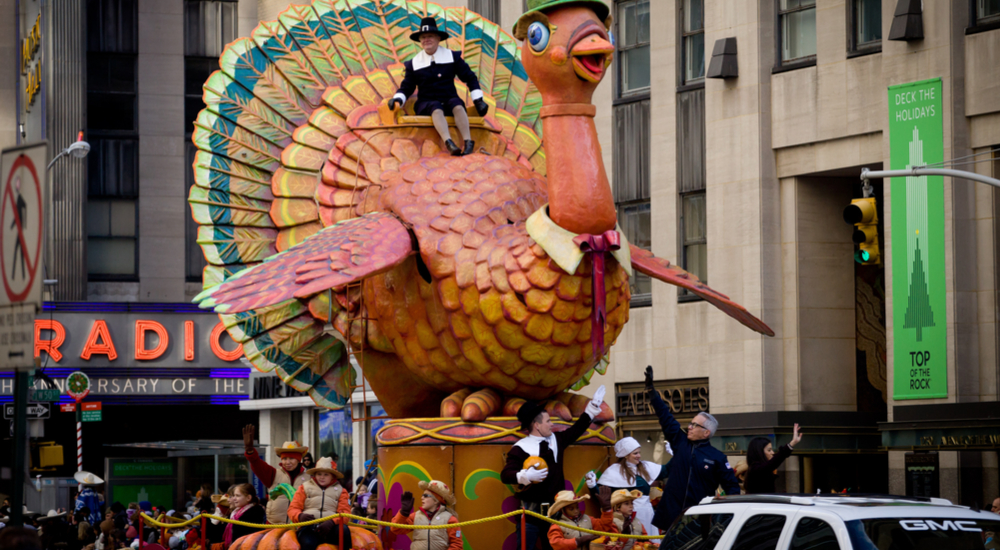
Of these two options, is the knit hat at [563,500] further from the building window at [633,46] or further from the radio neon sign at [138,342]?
the radio neon sign at [138,342]

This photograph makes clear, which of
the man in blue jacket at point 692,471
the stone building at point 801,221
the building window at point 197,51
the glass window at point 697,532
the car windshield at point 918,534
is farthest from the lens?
the building window at point 197,51

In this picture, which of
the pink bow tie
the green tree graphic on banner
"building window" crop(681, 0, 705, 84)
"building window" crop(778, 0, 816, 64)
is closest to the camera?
the pink bow tie

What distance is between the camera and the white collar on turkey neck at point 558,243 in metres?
10.6

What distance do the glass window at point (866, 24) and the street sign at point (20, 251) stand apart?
17698 mm

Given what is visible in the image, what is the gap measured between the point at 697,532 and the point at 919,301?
13.5 meters

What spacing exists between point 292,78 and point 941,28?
10.8 m

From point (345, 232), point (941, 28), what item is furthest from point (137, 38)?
point (345, 232)

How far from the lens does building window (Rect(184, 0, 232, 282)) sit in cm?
4384

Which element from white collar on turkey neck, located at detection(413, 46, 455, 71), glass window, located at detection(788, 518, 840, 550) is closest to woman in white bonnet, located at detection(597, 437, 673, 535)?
glass window, located at detection(788, 518, 840, 550)

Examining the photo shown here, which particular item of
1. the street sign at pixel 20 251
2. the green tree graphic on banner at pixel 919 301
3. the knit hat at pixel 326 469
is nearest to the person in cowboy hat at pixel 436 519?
the knit hat at pixel 326 469

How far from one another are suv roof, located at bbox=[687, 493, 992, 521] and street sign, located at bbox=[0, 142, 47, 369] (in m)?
4.27

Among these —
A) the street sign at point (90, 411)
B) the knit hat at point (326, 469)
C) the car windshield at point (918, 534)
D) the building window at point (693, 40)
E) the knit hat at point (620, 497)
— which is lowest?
the street sign at point (90, 411)

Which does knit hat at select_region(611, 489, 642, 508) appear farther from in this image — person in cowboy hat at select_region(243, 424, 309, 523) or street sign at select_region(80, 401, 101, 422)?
street sign at select_region(80, 401, 101, 422)

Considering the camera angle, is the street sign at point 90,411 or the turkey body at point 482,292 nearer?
the turkey body at point 482,292
